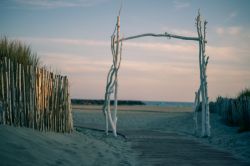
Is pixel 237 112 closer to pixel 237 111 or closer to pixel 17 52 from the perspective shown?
pixel 237 111

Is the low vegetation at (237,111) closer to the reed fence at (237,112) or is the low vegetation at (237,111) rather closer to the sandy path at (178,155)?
the reed fence at (237,112)

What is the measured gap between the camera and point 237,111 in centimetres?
1502

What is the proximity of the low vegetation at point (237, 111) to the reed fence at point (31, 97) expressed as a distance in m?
7.11

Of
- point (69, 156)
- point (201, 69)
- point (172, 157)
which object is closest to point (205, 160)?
point (172, 157)

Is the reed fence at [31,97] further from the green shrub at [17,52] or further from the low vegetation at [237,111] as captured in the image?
the low vegetation at [237,111]

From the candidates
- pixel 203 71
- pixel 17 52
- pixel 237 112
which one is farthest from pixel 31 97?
pixel 237 112

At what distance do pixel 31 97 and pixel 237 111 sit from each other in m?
9.72

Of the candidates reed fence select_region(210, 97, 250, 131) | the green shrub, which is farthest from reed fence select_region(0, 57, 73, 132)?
reed fence select_region(210, 97, 250, 131)

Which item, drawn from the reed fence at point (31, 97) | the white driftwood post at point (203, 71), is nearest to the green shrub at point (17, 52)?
the reed fence at point (31, 97)

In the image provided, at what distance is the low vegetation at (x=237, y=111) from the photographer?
13.5 m

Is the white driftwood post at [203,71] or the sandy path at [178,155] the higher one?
the white driftwood post at [203,71]

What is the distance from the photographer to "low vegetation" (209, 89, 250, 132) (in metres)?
13.5

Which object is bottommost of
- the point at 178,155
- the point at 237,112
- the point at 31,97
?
the point at 178,155

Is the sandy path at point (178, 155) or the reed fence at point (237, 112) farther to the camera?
the reed fence at point (237, 112)
